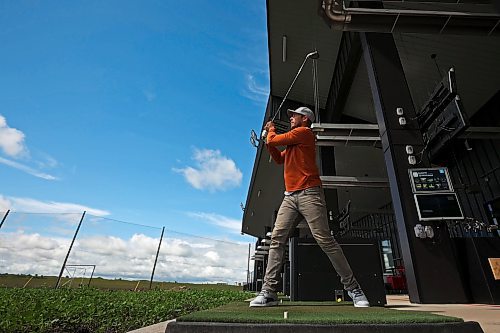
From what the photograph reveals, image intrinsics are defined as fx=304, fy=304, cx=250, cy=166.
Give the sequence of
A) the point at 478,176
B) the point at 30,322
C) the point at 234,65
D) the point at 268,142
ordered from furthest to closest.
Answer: the point at 234,65 < the point at 478,176 < the point at 268,142 < the point at 30,322

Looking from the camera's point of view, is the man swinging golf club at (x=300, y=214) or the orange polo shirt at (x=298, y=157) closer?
the man swinging golf club at (x=300, y=214)

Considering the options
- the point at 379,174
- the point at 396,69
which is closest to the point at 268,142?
the point at 396,69

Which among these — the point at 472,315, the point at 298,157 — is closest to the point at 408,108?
the point at 298,157

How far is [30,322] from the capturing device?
5.99 feet

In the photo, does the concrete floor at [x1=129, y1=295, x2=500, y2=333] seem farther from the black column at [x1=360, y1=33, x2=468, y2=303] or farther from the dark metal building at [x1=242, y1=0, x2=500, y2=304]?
the dark metal building at [x1=242, y1=0, x2=500, y2=304]

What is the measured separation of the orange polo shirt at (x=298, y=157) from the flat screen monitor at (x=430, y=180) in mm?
1922

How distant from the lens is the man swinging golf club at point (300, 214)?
196cm

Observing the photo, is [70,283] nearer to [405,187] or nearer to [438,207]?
[405,187]

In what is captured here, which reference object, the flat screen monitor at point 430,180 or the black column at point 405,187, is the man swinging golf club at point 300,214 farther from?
the flat screen monitor at point 430,180

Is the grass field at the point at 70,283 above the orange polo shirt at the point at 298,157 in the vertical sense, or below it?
below

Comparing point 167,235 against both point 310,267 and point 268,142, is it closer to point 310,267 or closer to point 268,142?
point 310,267

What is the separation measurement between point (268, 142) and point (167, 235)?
9.77m

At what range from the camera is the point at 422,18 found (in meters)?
3.38

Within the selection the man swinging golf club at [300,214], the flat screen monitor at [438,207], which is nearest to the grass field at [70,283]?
the man swinging golf club at [300,214]
